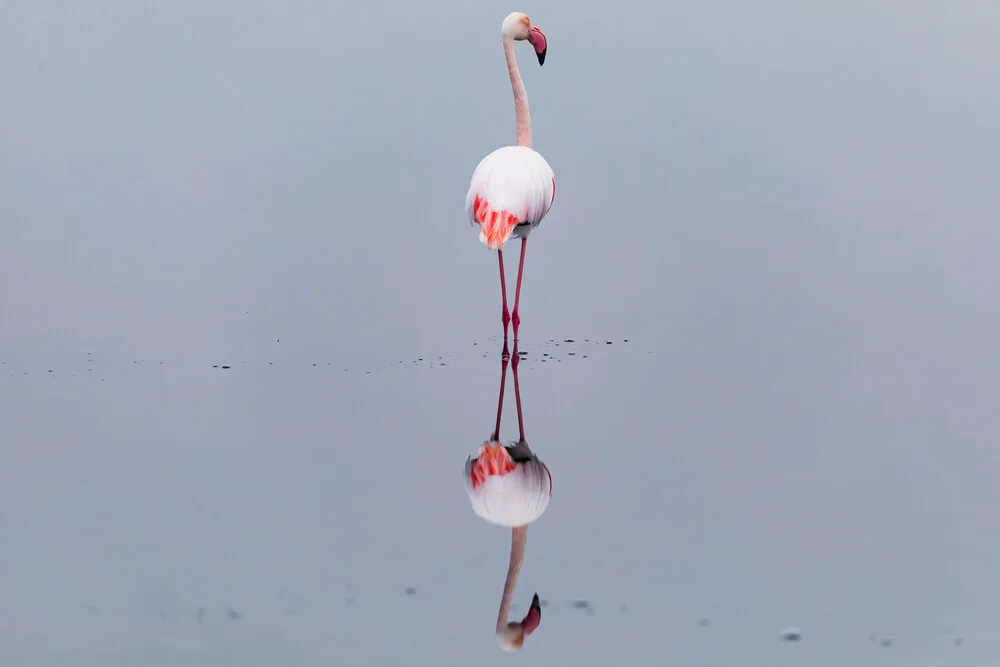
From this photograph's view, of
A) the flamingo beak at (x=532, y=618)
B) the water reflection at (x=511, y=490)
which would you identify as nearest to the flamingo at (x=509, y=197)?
the water reflection at (x=511, y=490)

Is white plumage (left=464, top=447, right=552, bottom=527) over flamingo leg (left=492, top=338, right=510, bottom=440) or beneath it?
beneath

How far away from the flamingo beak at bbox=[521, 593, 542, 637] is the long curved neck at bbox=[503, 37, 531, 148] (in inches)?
229

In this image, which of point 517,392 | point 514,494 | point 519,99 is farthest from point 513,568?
point 519,99

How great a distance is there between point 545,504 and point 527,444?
0.93 metres

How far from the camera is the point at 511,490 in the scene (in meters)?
5.65

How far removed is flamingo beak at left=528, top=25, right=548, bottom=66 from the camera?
984cm

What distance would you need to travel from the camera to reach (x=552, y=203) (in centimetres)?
918

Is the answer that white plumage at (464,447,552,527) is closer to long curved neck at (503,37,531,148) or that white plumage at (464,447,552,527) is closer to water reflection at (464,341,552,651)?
water reflection at (464,341,552,651)

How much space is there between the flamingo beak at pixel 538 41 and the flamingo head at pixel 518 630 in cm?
625

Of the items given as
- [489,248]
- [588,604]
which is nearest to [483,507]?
[588,604]

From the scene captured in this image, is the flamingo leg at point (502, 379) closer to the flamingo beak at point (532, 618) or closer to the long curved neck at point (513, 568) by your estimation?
the long curved neck at point (513, 568)

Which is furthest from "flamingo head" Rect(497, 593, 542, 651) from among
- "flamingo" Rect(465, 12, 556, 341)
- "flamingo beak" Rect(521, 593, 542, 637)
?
"flamingo" Rect(465, 12, 556, 341)

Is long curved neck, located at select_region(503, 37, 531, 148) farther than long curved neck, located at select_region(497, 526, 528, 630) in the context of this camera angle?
Yes

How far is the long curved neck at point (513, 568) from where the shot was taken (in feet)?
13.8
